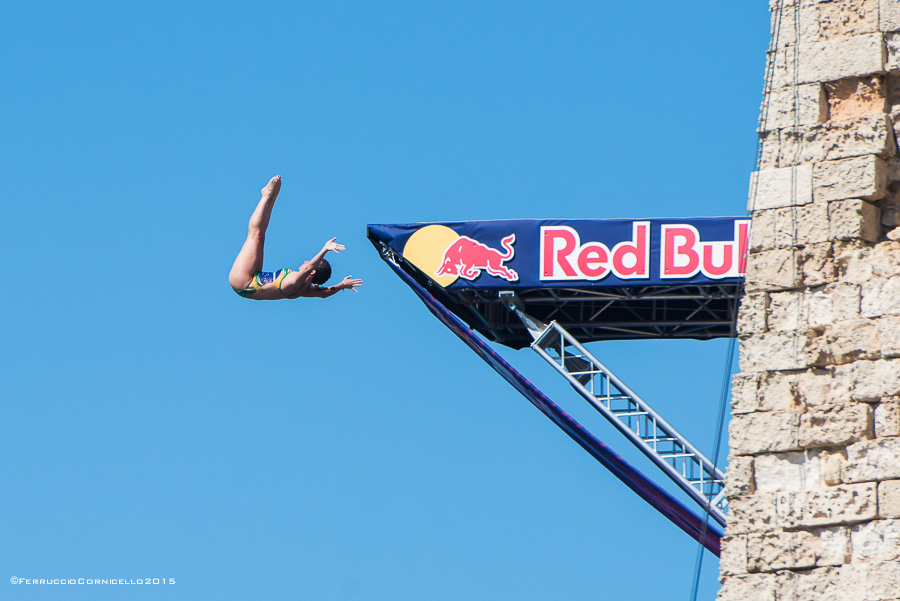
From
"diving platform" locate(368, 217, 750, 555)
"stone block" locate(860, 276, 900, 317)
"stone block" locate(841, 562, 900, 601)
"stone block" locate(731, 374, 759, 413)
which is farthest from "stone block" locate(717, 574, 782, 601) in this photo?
"diving platform" locate(368, 217, 750, 555)

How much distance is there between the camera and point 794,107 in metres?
9.12

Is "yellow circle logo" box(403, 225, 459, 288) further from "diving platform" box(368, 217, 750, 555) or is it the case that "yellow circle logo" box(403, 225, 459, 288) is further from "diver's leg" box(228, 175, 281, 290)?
"diver's leg" box(228, 175, 281, 290)

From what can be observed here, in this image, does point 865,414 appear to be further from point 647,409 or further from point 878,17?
point 647,409

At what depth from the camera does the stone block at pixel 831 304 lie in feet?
28.4

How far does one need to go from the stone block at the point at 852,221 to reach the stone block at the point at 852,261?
4 centimetres

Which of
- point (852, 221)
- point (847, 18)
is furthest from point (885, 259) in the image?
point (847, 18)

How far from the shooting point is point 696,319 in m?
23.0

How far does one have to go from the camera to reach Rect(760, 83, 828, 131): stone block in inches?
356

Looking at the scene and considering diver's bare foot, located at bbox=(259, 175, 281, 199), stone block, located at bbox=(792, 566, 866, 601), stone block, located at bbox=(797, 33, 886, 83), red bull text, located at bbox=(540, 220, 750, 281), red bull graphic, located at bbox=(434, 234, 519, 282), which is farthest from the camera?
red bull graphic, located at bbox=(434, 234, 519, 282)

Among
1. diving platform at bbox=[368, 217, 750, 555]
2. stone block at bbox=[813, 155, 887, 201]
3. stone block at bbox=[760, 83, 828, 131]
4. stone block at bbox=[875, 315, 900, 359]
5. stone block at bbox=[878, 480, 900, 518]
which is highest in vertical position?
diving platform at bbox=[368, 217, 750, 555]

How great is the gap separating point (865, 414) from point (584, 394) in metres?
13.4

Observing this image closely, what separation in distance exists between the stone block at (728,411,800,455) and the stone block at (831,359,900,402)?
27cm

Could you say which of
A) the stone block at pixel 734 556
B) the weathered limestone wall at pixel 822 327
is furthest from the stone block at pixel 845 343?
the stone block at pixel 734 556

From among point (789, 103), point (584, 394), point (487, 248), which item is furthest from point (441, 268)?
point (789, 103)
